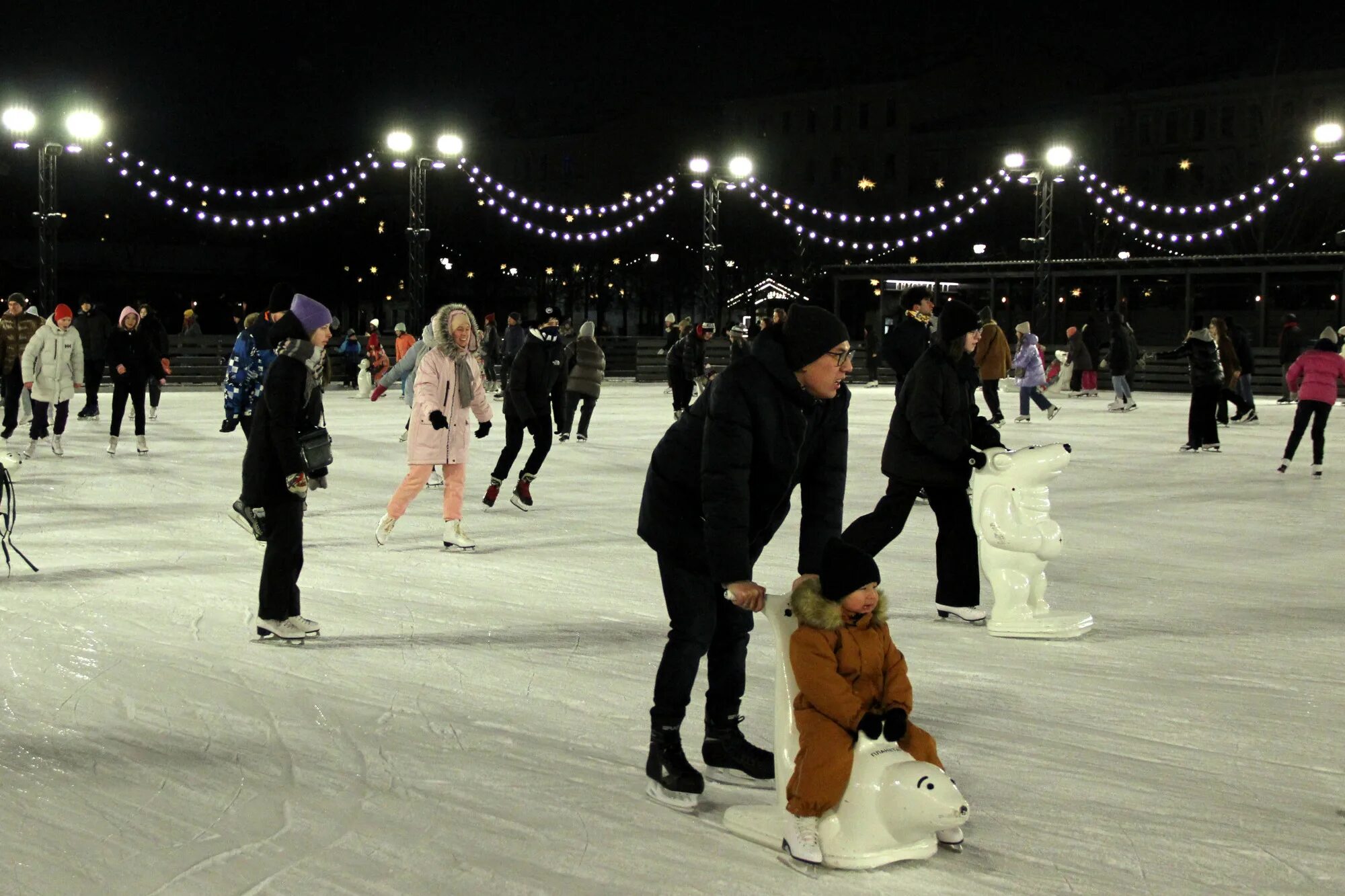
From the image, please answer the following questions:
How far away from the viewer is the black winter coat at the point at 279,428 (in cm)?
581

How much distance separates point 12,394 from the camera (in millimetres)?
14523

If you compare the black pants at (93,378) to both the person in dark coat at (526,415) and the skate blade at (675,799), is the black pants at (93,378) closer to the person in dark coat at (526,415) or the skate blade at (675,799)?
the person in dark coat at (526,415)

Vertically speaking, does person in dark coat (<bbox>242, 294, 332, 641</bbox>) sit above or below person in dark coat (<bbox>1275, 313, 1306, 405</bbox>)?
below

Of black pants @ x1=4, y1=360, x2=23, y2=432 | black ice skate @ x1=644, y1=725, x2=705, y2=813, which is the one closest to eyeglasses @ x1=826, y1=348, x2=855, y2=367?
black ice skate @ x1=644, y1=725, x2=705, y2=813

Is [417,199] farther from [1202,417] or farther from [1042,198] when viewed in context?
[1202,417]

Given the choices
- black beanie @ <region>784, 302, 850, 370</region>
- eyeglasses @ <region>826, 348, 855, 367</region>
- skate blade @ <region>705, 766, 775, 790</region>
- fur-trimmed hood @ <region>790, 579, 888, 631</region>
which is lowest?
skate blade @ <region>705, 766, 775, 790</region>

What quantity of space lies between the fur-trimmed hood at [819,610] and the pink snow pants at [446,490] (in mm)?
5018

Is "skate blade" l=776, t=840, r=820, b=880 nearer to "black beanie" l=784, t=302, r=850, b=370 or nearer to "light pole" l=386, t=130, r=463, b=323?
"black beanie" l=784, t=302, r=850, b=370

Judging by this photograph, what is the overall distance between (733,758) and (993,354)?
10.6 m

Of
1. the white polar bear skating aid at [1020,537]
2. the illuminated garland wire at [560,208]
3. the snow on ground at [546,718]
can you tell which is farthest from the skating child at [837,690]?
the illuminated garland wire at [560,208]

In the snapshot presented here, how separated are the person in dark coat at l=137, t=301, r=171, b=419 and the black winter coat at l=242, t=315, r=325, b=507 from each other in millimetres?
9066

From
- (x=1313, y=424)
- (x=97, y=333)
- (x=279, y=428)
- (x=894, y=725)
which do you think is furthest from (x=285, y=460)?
(x=97, y=333)

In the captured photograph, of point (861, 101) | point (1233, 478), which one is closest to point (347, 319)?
Result: point (861, 101)

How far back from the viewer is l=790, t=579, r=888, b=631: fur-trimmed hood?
353 centimetres
